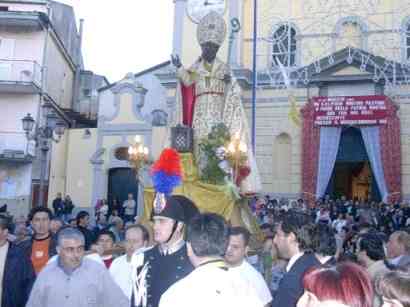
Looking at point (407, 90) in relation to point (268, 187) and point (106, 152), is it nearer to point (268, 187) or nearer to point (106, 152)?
point (268, 187)

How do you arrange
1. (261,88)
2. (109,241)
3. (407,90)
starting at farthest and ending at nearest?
(261,88) → (407,90) → (109,241)

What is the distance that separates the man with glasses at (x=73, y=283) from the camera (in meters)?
4.41

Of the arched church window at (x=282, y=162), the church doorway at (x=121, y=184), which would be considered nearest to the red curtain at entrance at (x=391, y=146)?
the arched church window at (x=282, y=162)

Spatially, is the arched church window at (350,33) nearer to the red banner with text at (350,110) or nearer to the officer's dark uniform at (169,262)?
the red banner with text at (350,110)

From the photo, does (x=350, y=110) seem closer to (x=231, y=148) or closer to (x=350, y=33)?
(x=350, y=33)

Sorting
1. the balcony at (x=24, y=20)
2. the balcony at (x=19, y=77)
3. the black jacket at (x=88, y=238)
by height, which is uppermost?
the balcony at (x=24, y=20)

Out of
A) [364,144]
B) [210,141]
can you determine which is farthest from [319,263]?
[364,144]

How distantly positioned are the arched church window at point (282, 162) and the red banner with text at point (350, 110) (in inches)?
68.2

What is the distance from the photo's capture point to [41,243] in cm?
624

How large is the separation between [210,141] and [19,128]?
17956 mm

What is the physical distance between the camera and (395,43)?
70.9ft

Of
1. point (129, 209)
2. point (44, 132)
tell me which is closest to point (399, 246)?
point (44, 132)

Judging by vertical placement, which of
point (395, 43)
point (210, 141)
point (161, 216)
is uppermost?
point (395, 43)

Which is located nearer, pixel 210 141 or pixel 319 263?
pixel 319 263
